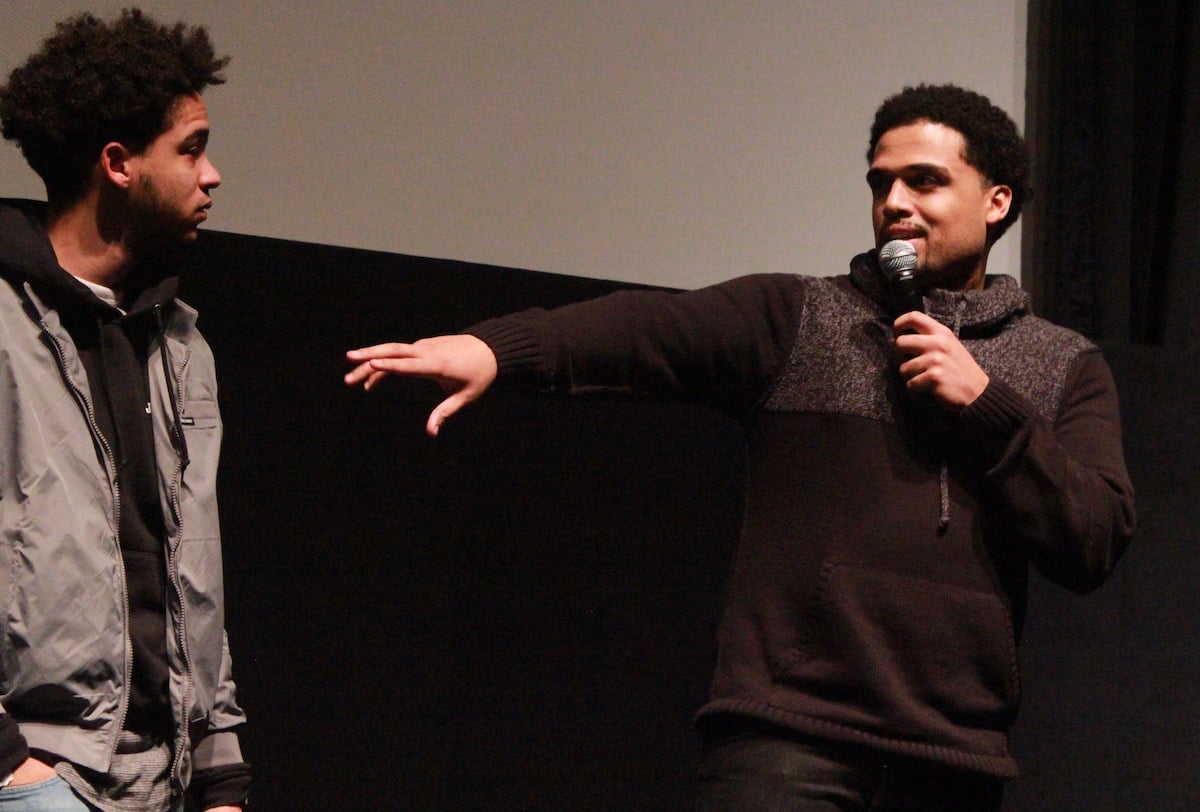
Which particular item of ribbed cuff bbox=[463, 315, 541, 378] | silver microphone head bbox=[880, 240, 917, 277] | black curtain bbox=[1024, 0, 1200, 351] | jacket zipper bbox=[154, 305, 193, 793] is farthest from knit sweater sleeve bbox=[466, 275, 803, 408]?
black curtain bbox=[1024, 0, 1200, 351]

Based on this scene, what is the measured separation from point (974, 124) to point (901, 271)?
0.32 meters

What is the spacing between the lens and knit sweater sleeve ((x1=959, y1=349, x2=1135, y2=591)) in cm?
158

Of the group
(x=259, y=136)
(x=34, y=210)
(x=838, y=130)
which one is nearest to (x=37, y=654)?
(x=34, y=210)

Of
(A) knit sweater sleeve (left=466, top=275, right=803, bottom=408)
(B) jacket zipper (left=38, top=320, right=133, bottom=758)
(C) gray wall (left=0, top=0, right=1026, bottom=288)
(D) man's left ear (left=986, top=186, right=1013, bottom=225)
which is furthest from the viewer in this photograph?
(C) gray wall (left=0, top=0, right=1026, bottom=288)

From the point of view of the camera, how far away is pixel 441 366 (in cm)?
145

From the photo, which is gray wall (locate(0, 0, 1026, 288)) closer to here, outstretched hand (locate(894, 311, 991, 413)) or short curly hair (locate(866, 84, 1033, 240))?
short curly hair (locate(866, 84, 1033, 240))

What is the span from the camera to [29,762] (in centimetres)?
135

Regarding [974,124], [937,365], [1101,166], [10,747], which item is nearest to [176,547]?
[10,747]

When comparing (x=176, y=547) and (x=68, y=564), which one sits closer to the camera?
(x=68, y=564)

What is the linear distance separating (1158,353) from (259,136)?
2.04m

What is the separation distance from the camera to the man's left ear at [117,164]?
1576 millimetres

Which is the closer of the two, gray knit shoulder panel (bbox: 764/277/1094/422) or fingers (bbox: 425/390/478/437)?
fingers (bbox: 425/390/478/437)

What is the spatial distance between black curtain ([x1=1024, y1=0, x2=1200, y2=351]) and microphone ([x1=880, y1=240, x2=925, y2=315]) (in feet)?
5.04

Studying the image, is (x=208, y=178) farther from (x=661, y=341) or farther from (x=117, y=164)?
(x=661, y=341)
